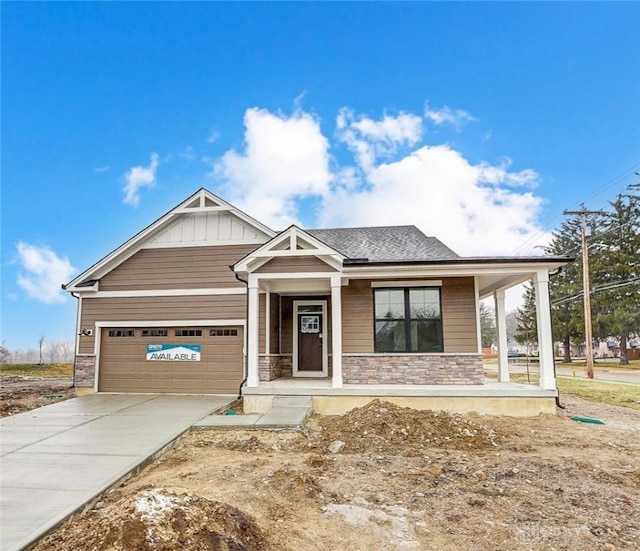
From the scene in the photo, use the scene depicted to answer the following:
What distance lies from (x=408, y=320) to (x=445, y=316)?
0.88 m

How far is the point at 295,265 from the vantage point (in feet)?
30.2

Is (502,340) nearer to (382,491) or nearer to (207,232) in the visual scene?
(382,491)

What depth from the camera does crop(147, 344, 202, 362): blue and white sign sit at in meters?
11.0

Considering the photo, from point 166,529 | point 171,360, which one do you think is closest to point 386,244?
point 171,360

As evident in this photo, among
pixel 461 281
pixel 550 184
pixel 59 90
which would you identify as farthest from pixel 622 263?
pixel 59 90

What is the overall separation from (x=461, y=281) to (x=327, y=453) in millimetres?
5696

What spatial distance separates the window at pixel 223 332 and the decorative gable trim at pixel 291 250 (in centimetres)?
236

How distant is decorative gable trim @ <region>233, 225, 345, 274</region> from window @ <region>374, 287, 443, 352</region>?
5.84ft

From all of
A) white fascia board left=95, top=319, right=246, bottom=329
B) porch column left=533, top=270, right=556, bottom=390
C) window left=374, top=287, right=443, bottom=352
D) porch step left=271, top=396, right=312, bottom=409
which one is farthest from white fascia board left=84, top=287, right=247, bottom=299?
porch column left=533, top=270, right=556, bottom=390

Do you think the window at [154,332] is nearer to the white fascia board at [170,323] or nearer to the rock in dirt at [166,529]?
the white fascia board at [170,323]

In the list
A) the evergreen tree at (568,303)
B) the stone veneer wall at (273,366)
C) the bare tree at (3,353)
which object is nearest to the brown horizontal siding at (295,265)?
the stone veneer wall at (273,366)

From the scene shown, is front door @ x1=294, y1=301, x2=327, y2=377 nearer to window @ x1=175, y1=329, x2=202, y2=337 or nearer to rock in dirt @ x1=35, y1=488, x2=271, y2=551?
window @ x1=175, y1=329, x2=202, y2=337

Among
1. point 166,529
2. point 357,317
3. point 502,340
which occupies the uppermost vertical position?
point 357,317

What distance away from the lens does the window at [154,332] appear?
11219 mm
